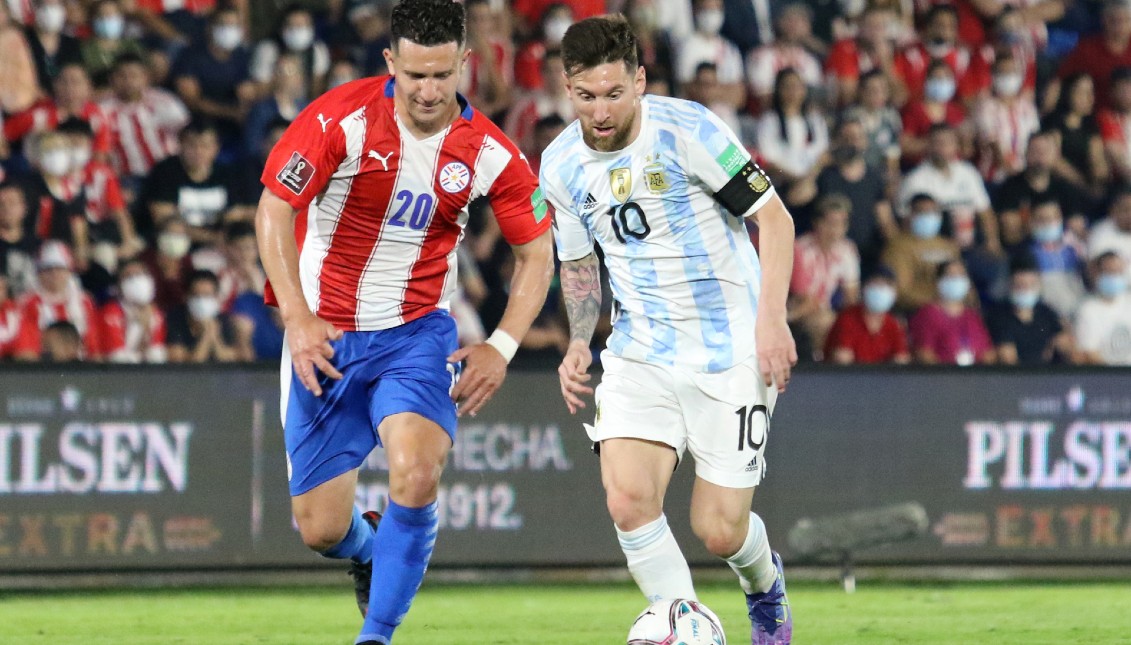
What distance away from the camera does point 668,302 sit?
5828 mm

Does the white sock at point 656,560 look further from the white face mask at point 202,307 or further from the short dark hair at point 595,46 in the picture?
the white face mask at point 202,307

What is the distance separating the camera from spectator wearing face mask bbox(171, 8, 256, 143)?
10.4 metres

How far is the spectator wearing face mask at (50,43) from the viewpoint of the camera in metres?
10.1

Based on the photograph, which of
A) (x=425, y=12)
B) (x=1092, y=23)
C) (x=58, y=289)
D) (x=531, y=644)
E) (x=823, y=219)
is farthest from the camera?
(x=1092, y=23)

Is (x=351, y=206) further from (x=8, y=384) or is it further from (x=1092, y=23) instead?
(x=1092, y=23)

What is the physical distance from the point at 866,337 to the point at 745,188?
14.9ft

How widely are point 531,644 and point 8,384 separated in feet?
10.2

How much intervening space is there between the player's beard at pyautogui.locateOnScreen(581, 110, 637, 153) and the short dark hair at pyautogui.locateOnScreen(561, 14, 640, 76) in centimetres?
20

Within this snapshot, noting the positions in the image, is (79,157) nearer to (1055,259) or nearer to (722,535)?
(722,535)

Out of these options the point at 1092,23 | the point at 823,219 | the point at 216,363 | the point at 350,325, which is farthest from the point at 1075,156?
the point at 350,325

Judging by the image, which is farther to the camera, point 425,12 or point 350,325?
point 350,325

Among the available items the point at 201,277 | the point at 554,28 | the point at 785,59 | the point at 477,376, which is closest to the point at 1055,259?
the point at 785,59

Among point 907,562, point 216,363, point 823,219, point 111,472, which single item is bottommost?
point 907,562

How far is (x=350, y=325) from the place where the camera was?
19.5 ft
